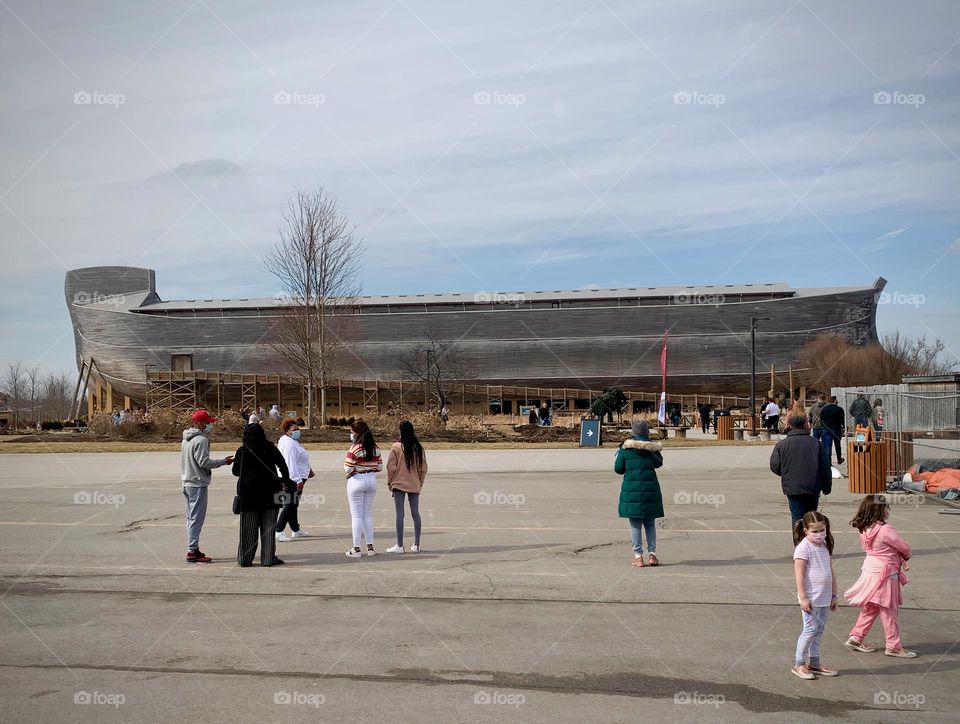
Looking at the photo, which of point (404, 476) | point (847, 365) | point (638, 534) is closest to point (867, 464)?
point (638, 534)

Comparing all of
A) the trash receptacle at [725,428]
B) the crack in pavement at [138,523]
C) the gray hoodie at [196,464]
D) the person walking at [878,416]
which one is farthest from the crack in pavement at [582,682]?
the trash receptacle at [725,428]

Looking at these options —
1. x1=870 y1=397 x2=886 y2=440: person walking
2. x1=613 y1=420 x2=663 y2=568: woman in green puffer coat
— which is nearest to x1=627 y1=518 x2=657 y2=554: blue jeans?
x1=613 y1=420 x2=663 y2=568: woman in green puffer coat

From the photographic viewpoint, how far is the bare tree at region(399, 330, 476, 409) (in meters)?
77.9

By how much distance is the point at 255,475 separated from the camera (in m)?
11.1

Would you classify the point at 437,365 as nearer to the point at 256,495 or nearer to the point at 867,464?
the point at 867,464

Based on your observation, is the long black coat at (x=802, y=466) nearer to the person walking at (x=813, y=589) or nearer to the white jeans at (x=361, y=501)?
the person walking at (x=813, y=589)

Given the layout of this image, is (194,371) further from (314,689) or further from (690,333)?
(314,689)

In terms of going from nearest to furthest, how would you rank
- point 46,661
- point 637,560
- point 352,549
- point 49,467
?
point 46,661, point 637,560, point 352,549, point 49,467

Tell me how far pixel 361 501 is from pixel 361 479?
282 millimetres

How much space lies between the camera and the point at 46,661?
7.06 metres

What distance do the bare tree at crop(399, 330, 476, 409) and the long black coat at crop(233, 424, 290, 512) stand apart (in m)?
62.0

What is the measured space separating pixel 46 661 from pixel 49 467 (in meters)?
22.5

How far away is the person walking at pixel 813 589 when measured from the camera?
6578 millimetres

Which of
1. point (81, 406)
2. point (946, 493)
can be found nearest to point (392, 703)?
point (946, 493)
